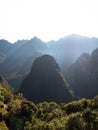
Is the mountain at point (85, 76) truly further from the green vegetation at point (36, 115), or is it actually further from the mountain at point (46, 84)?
the green vegetation at point (36, 115)

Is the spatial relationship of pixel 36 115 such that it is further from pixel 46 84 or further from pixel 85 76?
pixel 85 76

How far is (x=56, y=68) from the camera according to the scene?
10938cm

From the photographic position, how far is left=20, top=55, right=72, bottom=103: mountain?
100312 millimetres

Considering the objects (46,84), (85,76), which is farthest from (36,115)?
(85,76)

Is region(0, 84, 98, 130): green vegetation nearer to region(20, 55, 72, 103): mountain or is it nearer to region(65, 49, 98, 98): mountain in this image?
region(20, 55, 72, 103): mountain

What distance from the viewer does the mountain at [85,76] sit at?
364 feet

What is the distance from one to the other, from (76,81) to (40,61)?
1724 centimetres

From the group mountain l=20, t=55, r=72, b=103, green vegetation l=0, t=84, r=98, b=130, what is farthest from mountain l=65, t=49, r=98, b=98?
green vegetation l=0, t=84, r=98, b=130

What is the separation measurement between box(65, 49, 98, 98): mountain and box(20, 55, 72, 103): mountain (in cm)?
947

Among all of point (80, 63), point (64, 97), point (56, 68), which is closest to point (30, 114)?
point (64, 97)

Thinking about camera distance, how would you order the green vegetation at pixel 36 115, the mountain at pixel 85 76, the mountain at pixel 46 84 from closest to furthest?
1. the green vegetation at pixel 36 115
2. the mountain at pixel 46 84
3. the mountain at pixel 85 76

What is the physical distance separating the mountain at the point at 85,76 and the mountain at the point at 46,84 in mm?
9468

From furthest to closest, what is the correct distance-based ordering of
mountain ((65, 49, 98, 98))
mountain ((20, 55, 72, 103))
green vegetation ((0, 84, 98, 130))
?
mountain ((65, 49, 98, 98)) → mountain ((20, 55, 72, 103)) → green vegetation ((0, 84, 98, 130))

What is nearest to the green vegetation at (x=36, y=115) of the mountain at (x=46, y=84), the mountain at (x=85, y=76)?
the mountain at (x=46, y=84)
